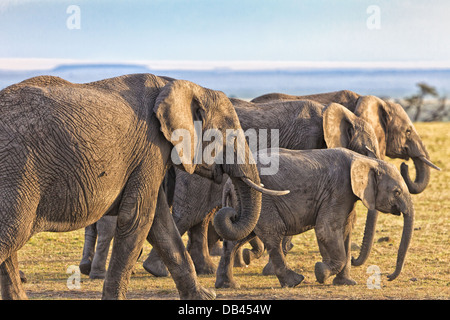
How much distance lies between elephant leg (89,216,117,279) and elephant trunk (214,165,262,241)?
9.54 feet

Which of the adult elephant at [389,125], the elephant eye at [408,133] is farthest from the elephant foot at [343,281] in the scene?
the elephant eye at [408,133]

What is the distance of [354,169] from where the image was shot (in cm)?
1018

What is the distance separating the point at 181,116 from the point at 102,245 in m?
3.52

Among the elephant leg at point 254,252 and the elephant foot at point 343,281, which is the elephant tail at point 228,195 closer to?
the elephant leg at point 254,252

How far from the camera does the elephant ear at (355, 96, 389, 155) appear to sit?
1352 cm

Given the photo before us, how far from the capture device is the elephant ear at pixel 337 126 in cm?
1204

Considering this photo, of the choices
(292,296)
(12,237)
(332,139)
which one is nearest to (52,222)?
(12,237)

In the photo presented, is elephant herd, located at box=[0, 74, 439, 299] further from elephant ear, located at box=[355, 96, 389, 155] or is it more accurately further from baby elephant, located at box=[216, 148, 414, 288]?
elephant ear, located at box=[355, 96, 389, 155]

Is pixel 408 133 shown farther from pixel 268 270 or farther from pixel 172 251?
pixel 172 251

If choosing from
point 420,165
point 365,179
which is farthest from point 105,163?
point 420,165

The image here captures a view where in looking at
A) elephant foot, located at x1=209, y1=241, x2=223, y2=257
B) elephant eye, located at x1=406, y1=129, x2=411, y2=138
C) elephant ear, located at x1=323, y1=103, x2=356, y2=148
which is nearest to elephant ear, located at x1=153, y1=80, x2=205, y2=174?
elephant ear, located at x1=323, y1=103, x2=356, y2=148
